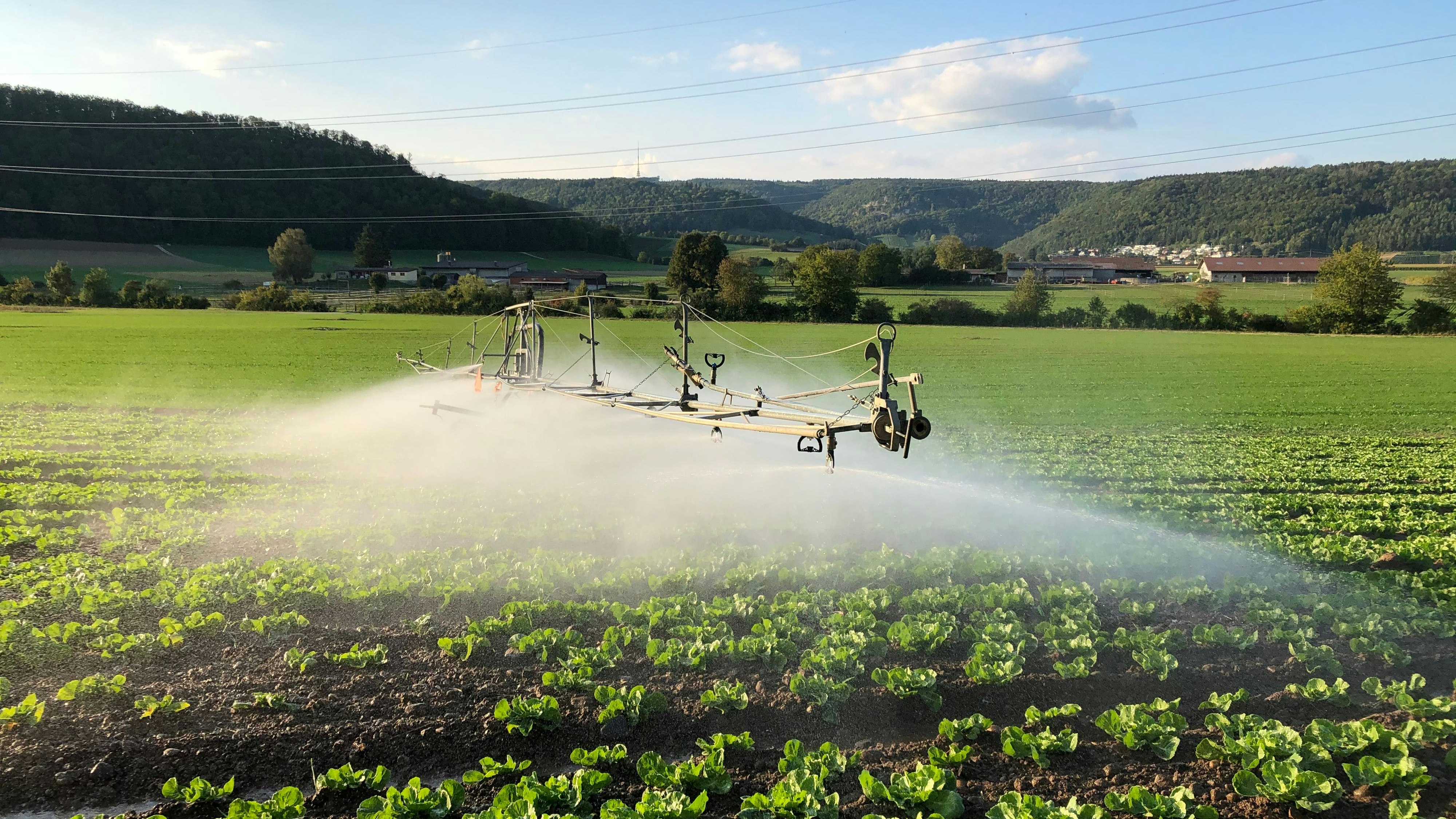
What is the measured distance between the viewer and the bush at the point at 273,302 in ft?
228

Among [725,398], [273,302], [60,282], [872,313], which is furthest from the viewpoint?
[273,302]

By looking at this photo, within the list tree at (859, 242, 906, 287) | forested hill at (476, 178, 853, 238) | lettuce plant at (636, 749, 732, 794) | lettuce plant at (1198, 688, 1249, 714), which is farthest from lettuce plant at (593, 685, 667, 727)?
forested hill at (476, 178, 853, 238)

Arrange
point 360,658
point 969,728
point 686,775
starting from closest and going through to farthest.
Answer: point 686,775, point 969,728, point 360,658

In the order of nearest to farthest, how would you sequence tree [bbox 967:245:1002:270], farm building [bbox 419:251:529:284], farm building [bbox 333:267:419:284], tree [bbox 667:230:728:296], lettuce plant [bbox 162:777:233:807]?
lettuce plant [bbox 162:777:233:807], tree [bbox 667:230:728:296], farm building [bbox 419:251:529:284], farm building [bbox 333:267:419:284], tree [bbox 967:245:1002:270]

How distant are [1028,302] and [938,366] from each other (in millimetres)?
30407

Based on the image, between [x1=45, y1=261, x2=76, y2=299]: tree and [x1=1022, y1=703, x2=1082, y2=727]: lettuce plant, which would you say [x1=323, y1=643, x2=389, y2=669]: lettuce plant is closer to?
[x1=1022, y1=703, x2=1082, y2=727]: lettuce plant

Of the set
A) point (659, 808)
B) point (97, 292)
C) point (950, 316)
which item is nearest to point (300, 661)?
point (659, 808)

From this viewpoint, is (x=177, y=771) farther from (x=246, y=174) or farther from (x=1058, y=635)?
(x=246, y=174)

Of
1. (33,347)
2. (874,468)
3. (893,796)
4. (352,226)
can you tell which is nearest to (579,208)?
(352,226)

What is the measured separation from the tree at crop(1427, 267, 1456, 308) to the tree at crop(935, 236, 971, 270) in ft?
139

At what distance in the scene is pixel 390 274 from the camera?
91375 millimetres

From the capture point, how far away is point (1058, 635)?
830 cm

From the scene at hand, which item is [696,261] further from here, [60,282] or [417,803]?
[417,803]

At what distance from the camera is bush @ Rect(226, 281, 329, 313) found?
228 feet
